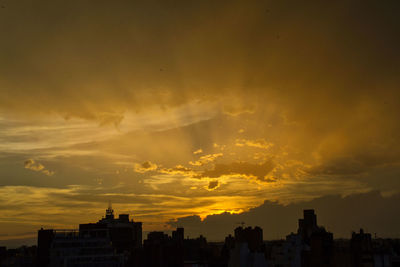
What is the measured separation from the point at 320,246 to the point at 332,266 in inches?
322

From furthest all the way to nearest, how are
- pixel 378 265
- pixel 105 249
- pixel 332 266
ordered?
pixel 105 249 < pixel 378 265 < pixel 332 266

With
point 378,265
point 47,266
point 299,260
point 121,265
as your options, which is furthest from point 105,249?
point 378,265

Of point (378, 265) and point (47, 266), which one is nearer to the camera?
point (378, 265)

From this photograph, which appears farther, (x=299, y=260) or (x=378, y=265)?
(x=299, y=260)

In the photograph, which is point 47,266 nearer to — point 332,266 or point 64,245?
point 64,245

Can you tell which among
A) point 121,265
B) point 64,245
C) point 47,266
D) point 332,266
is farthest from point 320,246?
point 47,266

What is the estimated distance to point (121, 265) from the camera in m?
200

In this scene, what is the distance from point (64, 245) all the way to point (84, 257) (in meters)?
9.99

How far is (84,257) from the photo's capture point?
183 m

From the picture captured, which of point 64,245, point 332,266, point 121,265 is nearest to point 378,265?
point 332,266

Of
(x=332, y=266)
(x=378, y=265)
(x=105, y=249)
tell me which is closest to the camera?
(x=332, y=266)

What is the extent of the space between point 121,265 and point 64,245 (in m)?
29.2

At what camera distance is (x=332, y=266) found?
157m

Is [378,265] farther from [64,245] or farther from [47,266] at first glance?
[47,266]
